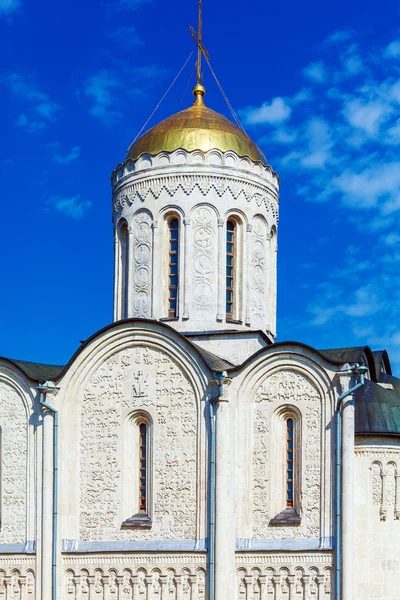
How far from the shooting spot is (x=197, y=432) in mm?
17719

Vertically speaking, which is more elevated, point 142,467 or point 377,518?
point 142,467

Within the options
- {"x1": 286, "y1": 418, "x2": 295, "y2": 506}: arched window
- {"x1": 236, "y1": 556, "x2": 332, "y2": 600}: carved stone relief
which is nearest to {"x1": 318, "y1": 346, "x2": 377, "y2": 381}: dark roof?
{"x1": 286, "y1": 418, "x2": 295, "y2": 506}: arched window

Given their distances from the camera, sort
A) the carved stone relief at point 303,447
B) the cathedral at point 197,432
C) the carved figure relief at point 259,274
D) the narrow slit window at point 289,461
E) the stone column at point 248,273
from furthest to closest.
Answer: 1. the carved figure relief at point 259,274
2. the stone column at point 248,273
3. the narrow slit window at point 289,461
4. the carved stone relief at point 303,447
5. the cathedral at point 197,432

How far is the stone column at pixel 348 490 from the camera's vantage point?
1617cm

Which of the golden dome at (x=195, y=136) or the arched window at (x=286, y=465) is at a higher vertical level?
the golden dome at (x=195, y=136)

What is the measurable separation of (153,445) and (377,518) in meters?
4.12

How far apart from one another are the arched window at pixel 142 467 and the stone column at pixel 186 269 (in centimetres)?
241

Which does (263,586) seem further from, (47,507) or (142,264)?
(142,264)

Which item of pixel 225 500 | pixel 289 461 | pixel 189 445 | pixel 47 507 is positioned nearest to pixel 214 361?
pixel 189 445

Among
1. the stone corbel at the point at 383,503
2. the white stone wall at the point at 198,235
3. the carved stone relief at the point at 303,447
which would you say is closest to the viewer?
the stone corbel at the point at 383,503

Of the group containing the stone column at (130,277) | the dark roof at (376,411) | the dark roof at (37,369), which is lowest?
the dark roof at (376,411)

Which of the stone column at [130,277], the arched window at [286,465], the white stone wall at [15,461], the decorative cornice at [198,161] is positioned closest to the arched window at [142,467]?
the white stone wall at [15,461]

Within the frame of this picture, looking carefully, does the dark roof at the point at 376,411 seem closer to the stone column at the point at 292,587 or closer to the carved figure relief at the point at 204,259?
the stone column at the point at 292,587

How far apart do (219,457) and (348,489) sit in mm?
2265
